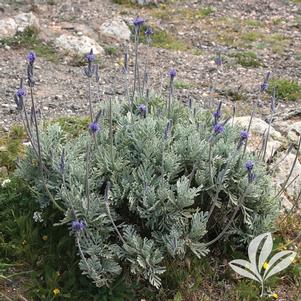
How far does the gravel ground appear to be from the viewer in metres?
7.20

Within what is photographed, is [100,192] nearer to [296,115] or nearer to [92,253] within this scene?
[92,253]

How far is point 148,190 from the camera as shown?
3.53 m

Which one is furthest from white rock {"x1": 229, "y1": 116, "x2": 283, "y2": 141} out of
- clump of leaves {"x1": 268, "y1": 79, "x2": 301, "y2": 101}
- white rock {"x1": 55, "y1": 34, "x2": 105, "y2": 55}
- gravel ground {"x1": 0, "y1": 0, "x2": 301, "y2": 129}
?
white rock {"x1": 55, "y1": 34, "x2": 105, "y2": 55}

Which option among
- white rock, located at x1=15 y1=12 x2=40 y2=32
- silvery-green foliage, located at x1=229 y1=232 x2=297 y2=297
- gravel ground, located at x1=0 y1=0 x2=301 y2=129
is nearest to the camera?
silvery-green foliage, located at x1=229 y1=232 x2=297 y2=297

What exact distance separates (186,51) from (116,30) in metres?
1.34

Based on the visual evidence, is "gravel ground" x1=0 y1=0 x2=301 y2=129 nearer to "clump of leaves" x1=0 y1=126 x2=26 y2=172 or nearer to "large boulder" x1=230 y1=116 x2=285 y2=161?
"clump of leaves" x1=0 y1=126 x2=26 y2=172

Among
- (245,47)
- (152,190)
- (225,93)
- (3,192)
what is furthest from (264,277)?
(245,47)

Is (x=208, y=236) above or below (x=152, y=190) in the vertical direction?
below

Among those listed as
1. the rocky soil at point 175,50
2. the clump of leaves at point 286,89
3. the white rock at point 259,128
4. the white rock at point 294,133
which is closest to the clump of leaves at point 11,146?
the rocky soil at point 175,50

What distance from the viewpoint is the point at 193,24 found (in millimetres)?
10586

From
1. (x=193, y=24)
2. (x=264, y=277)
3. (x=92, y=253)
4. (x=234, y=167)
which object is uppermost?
(x=234, y=167)

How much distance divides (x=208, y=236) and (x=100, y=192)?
929 millimetres

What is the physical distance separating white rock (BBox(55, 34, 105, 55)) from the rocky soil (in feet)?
0.06

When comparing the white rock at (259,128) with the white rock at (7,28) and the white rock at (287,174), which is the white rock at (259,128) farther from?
the white rock at (7,28)
